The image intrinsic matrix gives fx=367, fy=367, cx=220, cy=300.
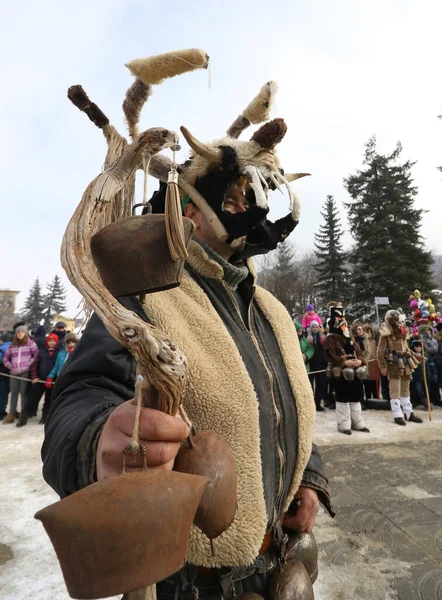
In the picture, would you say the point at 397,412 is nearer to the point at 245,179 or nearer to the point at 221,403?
the point at 245,179

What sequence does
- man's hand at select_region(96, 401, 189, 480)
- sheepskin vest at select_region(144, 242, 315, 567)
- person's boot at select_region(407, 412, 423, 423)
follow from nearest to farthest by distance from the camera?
man's hand at select_region(96, 401, 189, 480) < sheepskin vest at select_region(144, 242, 315, 567) < person's boot at select_region(407, 412, 423, 423)

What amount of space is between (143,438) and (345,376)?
6305mm

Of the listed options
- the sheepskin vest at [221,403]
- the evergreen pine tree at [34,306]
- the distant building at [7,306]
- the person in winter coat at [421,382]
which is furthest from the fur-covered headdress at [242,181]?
the distant building at [7,306]

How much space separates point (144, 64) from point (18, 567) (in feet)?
10.8

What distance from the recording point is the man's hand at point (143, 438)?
667 mm

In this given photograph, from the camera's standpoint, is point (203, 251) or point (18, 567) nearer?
point (203, 251)

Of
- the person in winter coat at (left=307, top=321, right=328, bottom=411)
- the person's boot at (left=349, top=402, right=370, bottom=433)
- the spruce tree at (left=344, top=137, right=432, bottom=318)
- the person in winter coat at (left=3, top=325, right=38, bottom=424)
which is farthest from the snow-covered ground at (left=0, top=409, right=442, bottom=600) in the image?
the spruce tree at (left=344, top=137, right=432, bottom=318)

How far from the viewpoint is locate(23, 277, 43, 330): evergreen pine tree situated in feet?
148

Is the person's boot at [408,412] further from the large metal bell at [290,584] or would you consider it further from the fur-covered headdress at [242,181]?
the fur-covered headdress at [242,181]

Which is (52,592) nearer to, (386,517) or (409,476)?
(386,517)

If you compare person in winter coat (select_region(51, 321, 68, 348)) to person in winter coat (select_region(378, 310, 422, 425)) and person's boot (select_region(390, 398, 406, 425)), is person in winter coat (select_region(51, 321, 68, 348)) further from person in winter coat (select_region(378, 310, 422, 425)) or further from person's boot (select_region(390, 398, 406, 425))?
person's boot (select_region(390, 398, 406, 425))

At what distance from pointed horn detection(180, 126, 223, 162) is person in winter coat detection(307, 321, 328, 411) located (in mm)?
7297

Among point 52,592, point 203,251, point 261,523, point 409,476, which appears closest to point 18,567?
point 52,592

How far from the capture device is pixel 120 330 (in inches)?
28.2
